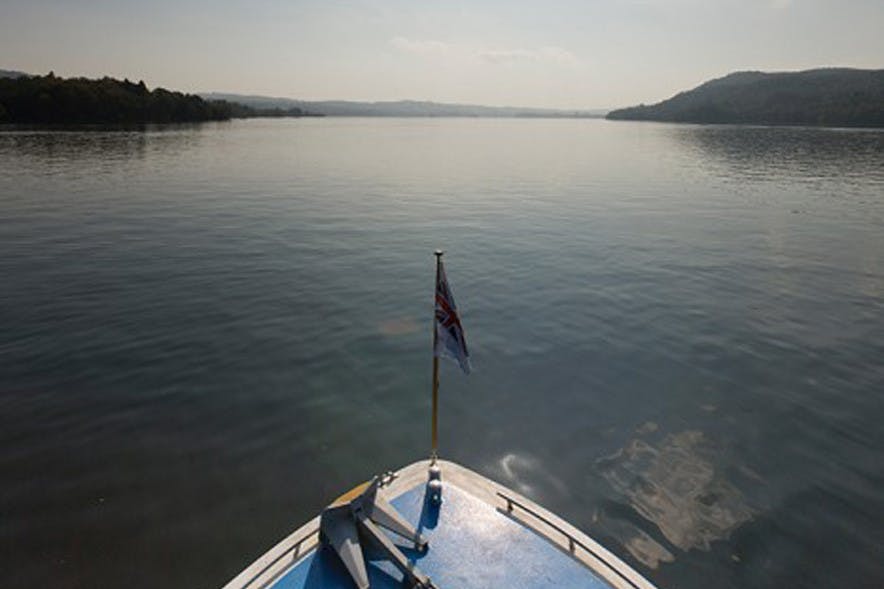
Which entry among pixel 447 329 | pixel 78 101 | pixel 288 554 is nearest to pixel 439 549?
pixel 288 554

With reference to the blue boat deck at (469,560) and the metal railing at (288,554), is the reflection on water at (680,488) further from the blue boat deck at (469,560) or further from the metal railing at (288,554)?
the metal railing at (288,554)

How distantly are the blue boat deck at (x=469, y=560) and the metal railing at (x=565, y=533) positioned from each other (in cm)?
24

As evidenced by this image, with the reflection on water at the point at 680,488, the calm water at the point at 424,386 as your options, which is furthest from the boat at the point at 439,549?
the reflection on water at the point at 680,488

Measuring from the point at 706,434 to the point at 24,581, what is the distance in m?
17.1

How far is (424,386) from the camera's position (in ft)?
57.9

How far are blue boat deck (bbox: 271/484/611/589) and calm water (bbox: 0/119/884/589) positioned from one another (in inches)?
123

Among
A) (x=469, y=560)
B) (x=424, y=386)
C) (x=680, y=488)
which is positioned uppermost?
Answer: (x=469, y=560)

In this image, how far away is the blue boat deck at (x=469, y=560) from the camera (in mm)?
8430

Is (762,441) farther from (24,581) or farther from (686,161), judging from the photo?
(686,161)

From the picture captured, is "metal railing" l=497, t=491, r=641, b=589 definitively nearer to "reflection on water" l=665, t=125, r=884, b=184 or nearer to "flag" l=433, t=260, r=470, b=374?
"flag" l=433, t=260, r=470, b=374

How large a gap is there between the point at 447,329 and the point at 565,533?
14.5 feet

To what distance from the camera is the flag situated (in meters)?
10.2

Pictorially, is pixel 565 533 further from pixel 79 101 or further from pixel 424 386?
pixel 79 101

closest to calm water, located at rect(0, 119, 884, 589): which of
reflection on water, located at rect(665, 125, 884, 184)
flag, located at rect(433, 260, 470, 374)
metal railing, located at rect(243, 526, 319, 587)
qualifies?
metal railing, located at rect(243, 526, 319, 587)
